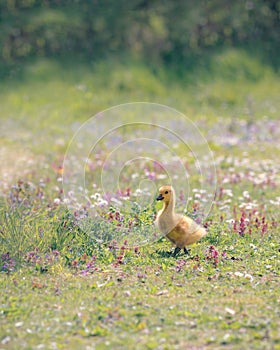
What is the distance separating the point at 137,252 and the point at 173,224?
71 cm

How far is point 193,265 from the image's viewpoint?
8.09 metres

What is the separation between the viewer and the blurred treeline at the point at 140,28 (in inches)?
901

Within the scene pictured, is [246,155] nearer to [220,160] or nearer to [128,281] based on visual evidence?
[220,160]

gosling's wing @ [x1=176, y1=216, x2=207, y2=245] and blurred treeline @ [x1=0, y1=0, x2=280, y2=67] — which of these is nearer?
gosling's wing @ [x1=176, y1=216, x2=207, y2=245]

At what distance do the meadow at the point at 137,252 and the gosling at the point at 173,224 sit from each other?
0.20 m

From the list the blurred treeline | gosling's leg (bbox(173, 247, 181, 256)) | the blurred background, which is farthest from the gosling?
the blurred treeline

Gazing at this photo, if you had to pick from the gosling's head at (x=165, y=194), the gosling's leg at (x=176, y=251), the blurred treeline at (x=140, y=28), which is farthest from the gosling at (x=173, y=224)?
the blurred treeline at (x=140, y=28)

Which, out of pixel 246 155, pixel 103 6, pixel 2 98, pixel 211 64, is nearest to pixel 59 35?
pixel 103 6

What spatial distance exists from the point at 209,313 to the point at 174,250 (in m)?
1.91

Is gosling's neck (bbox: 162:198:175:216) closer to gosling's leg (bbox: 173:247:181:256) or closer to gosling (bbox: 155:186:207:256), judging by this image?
gosling (bbox: 155:186:207:256)

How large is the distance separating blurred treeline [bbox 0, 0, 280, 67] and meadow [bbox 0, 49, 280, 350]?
6.98 metres

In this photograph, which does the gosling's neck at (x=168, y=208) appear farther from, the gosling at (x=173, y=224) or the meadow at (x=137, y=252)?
the meadow at (x=137, y=252)

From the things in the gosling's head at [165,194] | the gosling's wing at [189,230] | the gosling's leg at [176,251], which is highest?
the gosling's head at [165,194]

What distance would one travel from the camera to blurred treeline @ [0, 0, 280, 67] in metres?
22.9
